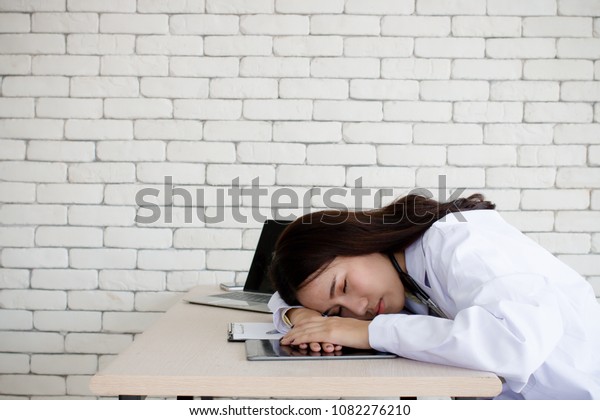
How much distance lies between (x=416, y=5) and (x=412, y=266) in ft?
4.09

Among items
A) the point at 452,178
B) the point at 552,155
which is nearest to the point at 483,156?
the point at 452,178

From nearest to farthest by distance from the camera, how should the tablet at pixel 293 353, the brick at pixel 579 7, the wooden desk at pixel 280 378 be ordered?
the wooden desk at pixel 280 378 → the tablet at pixel 293 353 → the brick at pixel 579 7

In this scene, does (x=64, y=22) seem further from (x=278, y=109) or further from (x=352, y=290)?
(x=352, y=290)

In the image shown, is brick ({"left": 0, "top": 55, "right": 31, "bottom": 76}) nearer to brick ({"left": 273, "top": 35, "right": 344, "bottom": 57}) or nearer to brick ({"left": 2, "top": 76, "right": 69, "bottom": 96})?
brick ({"left": 2, "top": 76, "right": 69, "bottom": 96})

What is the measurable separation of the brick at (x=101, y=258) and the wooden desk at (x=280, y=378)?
130 cm

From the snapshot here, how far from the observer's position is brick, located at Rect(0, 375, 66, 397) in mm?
2570

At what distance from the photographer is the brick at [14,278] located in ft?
8.34

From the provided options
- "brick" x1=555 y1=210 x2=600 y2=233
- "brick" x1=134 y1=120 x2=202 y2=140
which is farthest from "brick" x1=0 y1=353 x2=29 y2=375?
"brick" x1=555 y1=210 x2=600 y2=233

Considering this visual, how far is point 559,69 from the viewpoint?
2510mm

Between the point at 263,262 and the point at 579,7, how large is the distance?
1.54 metres

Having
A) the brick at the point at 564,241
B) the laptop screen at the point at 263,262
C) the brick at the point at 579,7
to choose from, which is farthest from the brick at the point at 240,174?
the brick at the point at 579,7

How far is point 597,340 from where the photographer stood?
56.6 inches

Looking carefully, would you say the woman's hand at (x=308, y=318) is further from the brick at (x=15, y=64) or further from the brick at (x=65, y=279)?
the brick at (x=15, y=64)

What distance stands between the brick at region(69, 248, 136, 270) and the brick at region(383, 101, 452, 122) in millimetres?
1130
